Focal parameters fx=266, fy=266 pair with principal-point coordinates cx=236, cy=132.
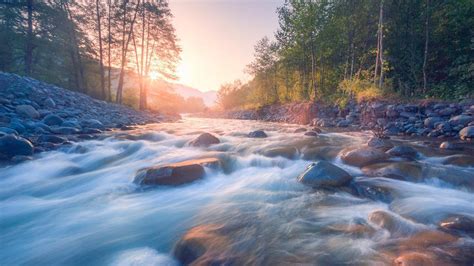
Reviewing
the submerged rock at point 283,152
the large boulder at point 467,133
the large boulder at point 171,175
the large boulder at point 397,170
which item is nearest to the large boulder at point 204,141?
the submerged rock at point 283,152

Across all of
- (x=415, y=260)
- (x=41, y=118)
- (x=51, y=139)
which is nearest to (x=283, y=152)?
(x=415, y=260)

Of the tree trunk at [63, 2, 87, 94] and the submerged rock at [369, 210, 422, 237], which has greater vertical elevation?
the tree trunk at [63, 2, 87, 94]

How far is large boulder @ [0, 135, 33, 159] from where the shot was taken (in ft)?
23.1

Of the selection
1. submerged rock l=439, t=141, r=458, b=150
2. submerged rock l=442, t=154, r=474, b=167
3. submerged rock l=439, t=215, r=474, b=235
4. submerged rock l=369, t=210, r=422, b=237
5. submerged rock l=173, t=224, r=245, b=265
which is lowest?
submerged rock l=173, t=224, r=245, b=265

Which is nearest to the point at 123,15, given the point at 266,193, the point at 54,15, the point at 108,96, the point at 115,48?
the point at 115,48

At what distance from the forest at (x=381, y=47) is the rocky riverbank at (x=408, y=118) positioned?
3.32 ft

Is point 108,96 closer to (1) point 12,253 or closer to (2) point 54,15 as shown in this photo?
(2) point 54,15

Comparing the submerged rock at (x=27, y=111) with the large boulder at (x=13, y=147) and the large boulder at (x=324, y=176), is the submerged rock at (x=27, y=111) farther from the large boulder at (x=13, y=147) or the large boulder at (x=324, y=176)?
the large boulder at (x=324, y=176)

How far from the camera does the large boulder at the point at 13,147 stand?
7.05 metres

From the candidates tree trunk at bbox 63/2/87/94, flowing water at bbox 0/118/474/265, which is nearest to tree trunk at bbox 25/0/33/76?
tree trunk at bbox 63/2/87/94

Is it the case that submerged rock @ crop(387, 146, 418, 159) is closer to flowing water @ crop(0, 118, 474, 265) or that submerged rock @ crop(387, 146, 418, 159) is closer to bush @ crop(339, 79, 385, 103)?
flowing water @ crop(0, 118, 474, 265)

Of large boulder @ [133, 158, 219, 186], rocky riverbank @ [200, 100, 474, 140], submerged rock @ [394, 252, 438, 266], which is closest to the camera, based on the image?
submerged rock @ [394, 252, 438, 266]

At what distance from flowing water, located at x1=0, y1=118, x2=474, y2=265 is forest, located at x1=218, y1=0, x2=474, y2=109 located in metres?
9.37

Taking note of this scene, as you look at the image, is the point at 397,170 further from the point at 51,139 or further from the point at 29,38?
the point at 29,38
